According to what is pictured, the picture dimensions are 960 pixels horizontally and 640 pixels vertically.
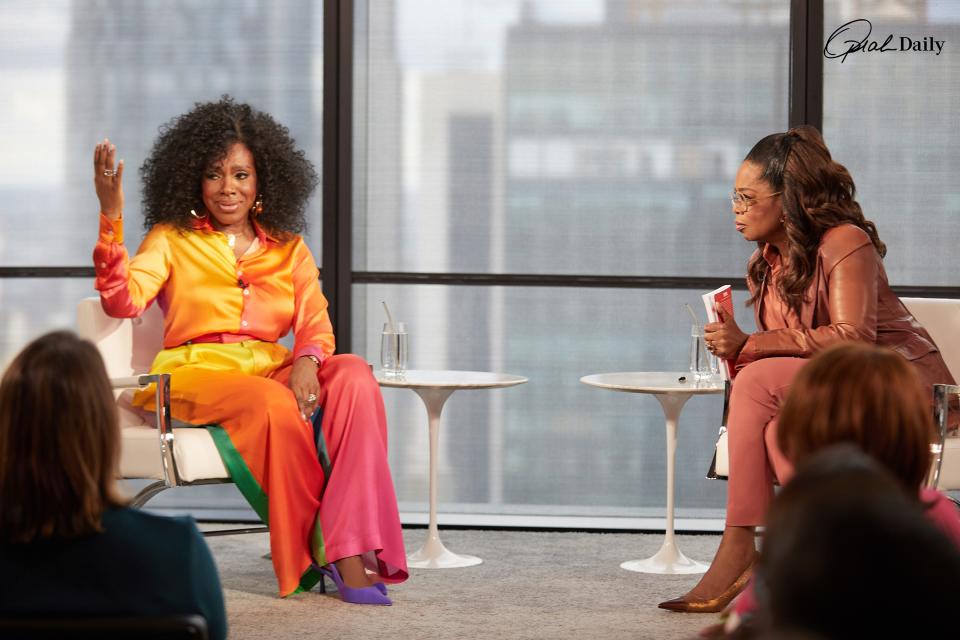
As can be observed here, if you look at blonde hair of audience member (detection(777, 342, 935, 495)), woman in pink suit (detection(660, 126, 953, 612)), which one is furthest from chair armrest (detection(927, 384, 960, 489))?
blonde hair of audience member (detection(777, 342, 935, 495))

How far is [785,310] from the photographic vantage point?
364 centimetres

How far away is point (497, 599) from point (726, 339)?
3.42ft

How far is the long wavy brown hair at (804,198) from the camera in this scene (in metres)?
3.60

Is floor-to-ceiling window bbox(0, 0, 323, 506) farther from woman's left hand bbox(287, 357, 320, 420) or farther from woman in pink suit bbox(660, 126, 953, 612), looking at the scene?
woman in pink suit bbox(660, 126, 953, 612)

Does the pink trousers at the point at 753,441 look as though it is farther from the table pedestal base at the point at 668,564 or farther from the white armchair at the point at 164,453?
the white armchair at the point at 164,453

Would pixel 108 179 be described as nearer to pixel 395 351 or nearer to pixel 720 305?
pixel 395 351

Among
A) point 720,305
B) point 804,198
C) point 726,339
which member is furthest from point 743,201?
point 726,339

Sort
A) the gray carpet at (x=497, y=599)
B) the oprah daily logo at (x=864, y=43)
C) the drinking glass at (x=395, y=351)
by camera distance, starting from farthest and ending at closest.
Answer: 1. the oprah daily logo at (x=864, y=43)
2. the drinking glass at (x=395, y=351)
3. the gray carpet at (x=497, y=599)

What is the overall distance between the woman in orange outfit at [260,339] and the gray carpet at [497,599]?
133 mm

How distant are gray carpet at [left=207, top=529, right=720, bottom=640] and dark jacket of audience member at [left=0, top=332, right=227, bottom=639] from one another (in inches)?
69.0

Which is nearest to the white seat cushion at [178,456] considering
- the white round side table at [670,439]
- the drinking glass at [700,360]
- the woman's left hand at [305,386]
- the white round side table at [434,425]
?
the woman's left hand at [305,386]

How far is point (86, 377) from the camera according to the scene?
155 centimetres

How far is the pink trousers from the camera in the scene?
3.37m

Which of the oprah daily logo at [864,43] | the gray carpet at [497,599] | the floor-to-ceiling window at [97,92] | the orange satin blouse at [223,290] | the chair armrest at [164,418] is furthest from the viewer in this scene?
the floor-to-ceiling window at [97,92]
